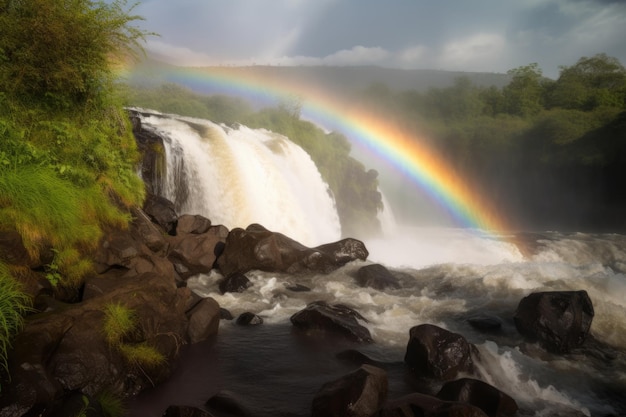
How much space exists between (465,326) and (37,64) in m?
13.4

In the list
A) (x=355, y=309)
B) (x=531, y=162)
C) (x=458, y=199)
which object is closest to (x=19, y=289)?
(x=355, y=309)

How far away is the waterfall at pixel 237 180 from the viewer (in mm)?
18344

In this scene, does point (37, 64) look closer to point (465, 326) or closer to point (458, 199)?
point (465, 326)

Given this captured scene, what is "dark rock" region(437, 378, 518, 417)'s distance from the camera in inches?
241

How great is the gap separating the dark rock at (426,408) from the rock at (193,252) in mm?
9790

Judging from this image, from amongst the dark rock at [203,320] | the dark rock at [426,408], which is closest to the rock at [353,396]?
the dark rock at [426,408]

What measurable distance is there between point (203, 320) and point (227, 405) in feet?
9.53

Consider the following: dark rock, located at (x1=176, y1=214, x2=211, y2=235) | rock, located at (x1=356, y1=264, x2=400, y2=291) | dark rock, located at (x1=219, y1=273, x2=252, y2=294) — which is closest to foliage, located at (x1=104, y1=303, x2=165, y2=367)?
dark rock, located at (x1=219, y1=273, x2=252, y2=294)

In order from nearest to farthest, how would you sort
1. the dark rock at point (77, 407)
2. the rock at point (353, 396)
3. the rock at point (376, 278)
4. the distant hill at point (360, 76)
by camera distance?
the dark rock at point (77, 407)
the rock at point (353, 396)
the rock at point (376, 278)
the distant hill at point (360, 76)

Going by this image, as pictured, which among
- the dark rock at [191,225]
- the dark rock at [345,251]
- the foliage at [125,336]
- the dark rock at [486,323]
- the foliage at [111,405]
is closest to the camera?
the foliage at [111,405]

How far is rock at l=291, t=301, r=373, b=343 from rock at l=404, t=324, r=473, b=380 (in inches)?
64.3

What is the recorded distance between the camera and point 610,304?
422 inches

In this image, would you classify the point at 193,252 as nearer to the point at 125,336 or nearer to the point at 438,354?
the point at 125,336

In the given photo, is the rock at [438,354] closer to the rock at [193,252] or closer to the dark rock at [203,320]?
the dark rock at [203,320]
